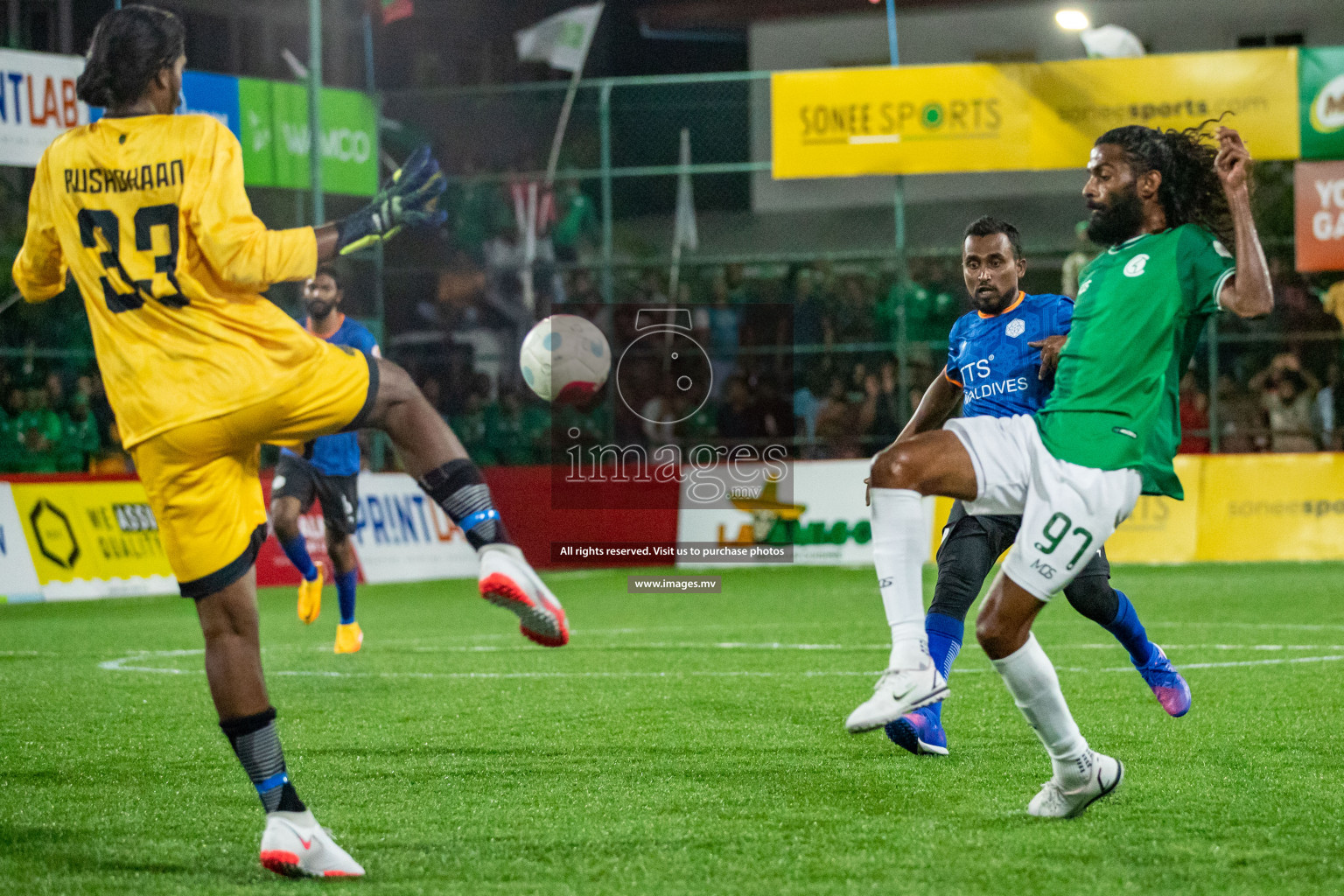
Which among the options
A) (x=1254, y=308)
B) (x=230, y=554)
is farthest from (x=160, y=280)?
(x=1254, y=308)

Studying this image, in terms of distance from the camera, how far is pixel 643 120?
21391mm

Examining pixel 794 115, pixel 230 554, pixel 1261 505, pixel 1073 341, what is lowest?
pixel 1261 505

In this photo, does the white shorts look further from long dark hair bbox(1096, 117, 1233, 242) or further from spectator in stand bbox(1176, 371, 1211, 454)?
spectator in stand bbox(1176, 371, 1211, 454)

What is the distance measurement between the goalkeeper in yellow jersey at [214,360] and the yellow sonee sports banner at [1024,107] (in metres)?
14.3

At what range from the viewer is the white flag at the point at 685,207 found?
2097cm

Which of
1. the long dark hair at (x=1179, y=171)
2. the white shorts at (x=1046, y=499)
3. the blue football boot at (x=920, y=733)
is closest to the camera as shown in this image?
the white shorts at (x=1046, y=499)

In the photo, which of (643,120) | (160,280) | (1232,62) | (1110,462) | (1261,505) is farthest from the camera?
(643,120)

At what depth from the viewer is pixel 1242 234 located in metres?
4.36

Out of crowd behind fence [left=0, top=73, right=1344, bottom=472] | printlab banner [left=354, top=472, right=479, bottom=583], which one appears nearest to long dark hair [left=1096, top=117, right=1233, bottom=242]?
crowd behind fence [left=0, top=73, right=1344, bottom=472]

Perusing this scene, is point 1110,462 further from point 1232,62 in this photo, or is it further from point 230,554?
point 1232,62

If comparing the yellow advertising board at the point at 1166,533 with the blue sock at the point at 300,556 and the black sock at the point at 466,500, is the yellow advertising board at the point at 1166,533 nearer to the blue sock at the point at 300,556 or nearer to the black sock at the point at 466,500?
the blue sock at the point at 300,556

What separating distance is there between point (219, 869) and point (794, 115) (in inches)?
595

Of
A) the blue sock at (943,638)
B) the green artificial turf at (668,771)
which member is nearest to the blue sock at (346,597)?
the green artificial turf at (668,771)

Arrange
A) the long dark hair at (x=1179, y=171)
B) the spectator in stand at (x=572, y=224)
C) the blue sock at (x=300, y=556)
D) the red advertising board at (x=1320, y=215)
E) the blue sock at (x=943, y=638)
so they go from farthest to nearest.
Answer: the spectator in stand at (x=572, y=224)
the red advertising board at (x=1320, y=215)
the blue sock at (x=300, y=556)
the blue sock at (x=943, y=638)
the long dark hair at (x=1179, y=171)
